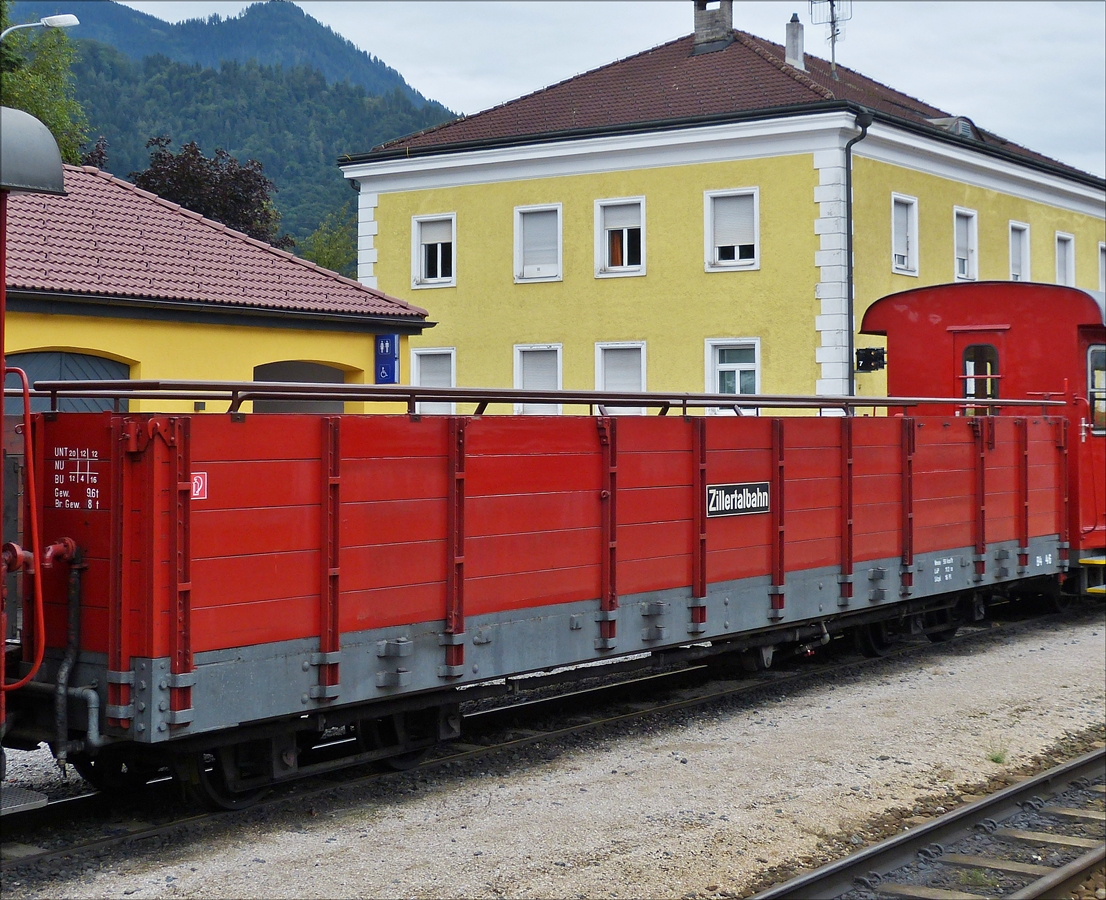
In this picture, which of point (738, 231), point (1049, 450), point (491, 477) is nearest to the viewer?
point (491, 477)

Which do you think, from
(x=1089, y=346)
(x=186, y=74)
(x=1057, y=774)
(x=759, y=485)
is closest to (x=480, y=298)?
(x=1089, y=346)

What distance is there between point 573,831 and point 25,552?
290cm

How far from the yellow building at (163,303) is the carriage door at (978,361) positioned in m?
7.15

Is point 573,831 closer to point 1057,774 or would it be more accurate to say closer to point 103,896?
point 103,896

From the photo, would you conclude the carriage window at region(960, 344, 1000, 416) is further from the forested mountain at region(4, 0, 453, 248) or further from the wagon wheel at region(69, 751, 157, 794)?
the forested mountain at region(4, 0, 453, 248)

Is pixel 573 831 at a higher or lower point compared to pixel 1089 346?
lower

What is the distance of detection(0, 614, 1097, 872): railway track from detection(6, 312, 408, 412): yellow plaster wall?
654 cm

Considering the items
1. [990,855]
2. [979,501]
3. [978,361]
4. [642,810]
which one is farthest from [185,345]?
[990,855]

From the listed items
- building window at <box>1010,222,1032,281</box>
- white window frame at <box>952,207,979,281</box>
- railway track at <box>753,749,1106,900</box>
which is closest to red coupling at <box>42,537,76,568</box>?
railway track at <box>753,749,1106,900</box>

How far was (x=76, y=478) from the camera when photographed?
628 cm

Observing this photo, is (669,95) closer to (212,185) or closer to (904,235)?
(904,235)

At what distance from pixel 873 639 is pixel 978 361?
374 centimetres

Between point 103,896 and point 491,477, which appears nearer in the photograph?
point 103,896

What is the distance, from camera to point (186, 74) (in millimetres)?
113812
